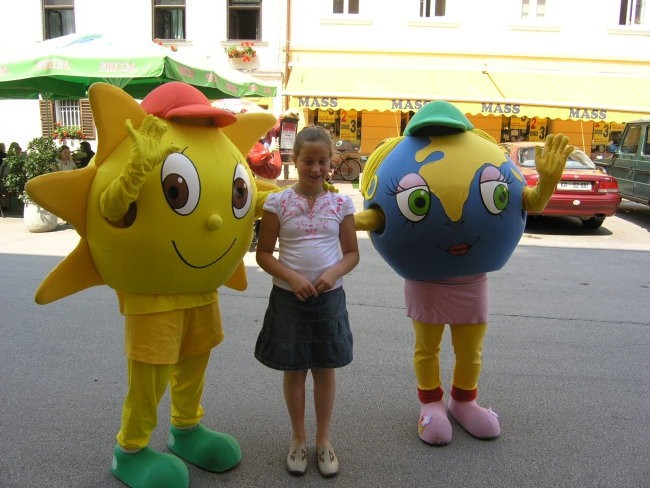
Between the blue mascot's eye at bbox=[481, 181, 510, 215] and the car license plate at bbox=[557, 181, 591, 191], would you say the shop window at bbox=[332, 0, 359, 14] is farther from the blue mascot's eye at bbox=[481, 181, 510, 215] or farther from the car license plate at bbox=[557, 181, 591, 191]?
the blue mascot's eye at bbox=[481, 181, 510, 215]

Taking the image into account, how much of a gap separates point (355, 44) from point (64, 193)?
14.7 metres

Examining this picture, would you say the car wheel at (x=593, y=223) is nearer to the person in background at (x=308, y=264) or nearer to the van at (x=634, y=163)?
the van at (x=634, y=163)

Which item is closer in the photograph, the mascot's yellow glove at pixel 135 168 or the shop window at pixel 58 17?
the mascot's yellow glove at pixel 135 168

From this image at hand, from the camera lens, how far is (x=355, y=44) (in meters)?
15.8

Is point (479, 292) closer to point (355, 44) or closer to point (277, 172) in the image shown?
point (277, 172)

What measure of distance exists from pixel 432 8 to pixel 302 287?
15.4 meters

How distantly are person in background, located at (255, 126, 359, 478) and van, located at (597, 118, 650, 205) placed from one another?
8.81 metres

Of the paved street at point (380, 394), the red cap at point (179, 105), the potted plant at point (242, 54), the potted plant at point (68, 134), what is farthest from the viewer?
the potted plant at point (68, 134)

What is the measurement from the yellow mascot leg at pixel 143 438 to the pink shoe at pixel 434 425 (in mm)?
1209

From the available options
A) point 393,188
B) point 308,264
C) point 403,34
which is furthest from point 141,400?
point 403,34

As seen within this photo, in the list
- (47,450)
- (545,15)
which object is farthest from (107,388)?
(545,15)

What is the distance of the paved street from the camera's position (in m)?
2.72

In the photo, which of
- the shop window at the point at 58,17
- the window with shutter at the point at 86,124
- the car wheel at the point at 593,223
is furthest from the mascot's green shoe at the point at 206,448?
the shop window at the point at 58,17

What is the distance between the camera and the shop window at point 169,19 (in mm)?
15914
